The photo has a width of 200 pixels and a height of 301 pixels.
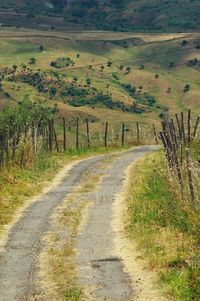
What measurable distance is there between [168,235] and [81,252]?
2868 mm

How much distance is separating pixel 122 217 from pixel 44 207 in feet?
14.0

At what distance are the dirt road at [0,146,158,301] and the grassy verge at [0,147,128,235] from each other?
72cm

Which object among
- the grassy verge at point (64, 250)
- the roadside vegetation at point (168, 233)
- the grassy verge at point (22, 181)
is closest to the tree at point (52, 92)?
the grassy verge at point (22, 181)

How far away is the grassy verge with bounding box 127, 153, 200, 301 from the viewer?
16.2 metres

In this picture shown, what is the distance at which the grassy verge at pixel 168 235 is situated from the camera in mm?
16156

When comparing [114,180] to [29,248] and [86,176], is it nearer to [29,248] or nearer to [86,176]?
[86,176]

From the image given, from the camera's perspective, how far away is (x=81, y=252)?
65.4 feet

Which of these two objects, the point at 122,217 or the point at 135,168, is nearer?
the point at 122,217

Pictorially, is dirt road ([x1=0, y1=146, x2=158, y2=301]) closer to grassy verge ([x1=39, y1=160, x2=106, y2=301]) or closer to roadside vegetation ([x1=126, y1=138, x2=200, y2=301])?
grassy verge ([x1=39, y1=160, x2=106, y2=301])

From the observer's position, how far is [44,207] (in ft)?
92.2

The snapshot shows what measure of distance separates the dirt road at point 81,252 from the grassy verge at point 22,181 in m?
0.72

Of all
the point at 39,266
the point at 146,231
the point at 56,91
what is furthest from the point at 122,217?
the point at 56,91

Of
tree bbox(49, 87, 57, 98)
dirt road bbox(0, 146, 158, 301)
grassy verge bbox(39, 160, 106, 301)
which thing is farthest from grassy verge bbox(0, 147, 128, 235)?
tree bbox(49, 87, 57, 98)

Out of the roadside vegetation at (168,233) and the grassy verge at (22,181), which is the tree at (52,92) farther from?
the roadside vegetation at (168,233)
